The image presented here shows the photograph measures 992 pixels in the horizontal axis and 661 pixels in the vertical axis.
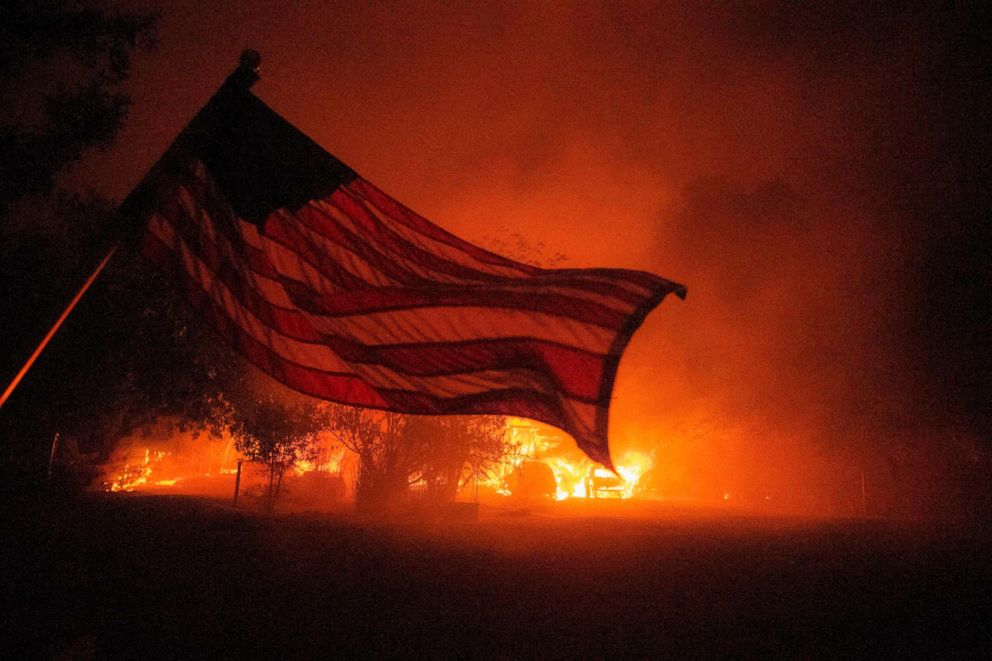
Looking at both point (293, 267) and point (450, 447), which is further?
point (450, 447)

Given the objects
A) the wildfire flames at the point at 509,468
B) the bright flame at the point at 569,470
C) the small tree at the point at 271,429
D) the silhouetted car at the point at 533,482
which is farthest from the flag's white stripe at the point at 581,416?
the bright flame at the point at 569,470

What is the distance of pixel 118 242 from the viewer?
2566 millimetres

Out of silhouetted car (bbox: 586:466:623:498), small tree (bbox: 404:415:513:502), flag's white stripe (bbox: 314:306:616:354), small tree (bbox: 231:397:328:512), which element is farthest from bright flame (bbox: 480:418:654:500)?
flag's white stripe (bbox: 314:306:616:354)

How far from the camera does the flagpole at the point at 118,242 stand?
2150mm

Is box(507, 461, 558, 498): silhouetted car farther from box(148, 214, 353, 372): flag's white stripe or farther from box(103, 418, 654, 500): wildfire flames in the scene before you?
box(148, 214, 353, 372): flag's white stripe

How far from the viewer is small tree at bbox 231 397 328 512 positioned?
61.4ft

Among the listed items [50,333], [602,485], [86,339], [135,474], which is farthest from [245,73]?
[602,485]

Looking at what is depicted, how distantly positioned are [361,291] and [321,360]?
→ 20.3 inches

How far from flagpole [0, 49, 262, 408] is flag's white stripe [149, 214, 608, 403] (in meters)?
0.62

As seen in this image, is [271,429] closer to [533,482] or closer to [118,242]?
[533,482]

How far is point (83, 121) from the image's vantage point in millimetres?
8305

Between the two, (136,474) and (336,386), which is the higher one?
(336,386)

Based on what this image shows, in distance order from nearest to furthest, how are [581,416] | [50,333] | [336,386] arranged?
[50,333], [581,416], [336,386]

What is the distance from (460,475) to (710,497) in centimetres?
2291
